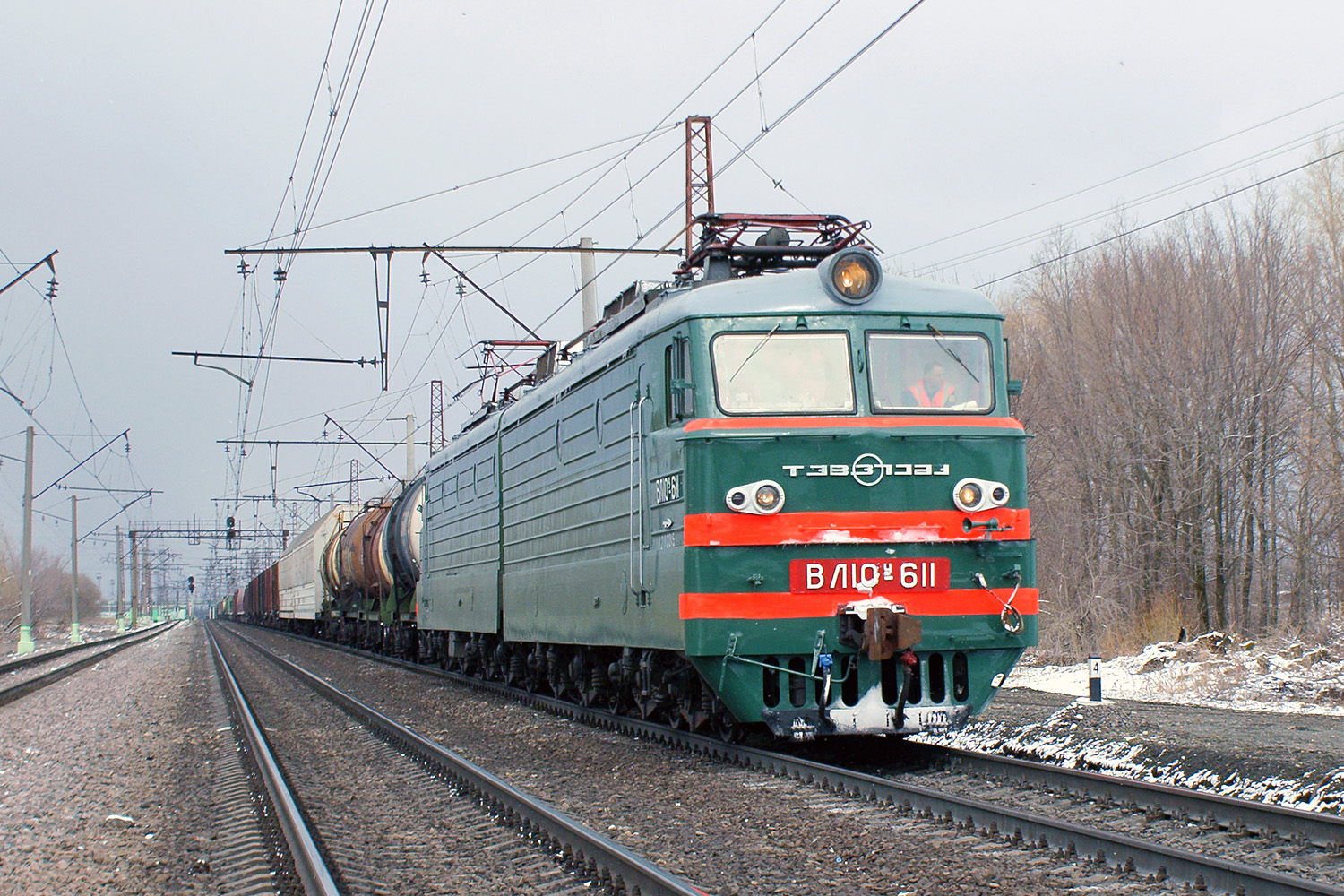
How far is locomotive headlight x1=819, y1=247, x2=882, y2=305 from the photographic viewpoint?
8.93m

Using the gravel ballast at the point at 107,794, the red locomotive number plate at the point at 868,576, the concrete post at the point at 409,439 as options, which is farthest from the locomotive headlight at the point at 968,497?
the concrete post at the point at 409,439

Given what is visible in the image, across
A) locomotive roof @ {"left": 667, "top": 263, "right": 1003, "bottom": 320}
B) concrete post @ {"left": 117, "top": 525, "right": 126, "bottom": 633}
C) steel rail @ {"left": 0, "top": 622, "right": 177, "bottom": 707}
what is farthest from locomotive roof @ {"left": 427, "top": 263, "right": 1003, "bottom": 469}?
concrete post @ {"left": 117, "top": 525, "right": 126, "bottom": 633}

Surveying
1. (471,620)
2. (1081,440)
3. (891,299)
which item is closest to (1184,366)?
(1081,440)

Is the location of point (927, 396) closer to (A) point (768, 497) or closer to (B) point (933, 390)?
(B) point (933, 390)

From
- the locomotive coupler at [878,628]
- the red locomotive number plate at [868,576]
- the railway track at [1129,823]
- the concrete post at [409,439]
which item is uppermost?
the concrete post at [409,439]

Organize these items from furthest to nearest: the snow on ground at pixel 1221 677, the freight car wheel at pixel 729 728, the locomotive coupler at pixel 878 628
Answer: the snow on ground at pixel 1221 677, the freight car wheel at pixel 729 728, the locomotive coupler at pixel 878 628

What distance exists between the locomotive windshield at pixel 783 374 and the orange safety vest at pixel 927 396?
1.47ft

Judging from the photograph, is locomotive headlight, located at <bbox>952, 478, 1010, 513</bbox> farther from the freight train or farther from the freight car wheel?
the freight car wheel

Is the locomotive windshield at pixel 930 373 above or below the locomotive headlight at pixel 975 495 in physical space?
above

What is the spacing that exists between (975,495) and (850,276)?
1.69m

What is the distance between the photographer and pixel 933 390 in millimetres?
8914

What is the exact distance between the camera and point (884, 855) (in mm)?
6020

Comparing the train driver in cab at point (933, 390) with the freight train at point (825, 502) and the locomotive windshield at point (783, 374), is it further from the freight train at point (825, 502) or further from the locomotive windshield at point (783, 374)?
the locomotive windshield at point (783, 374)

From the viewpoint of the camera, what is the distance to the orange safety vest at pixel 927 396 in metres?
8.87
